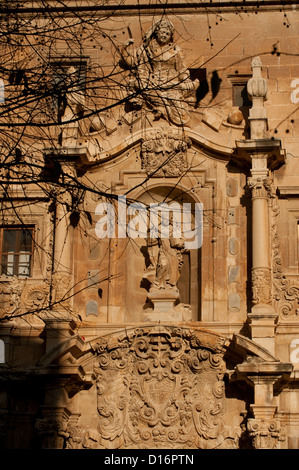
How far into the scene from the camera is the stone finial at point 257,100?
14.8 meters

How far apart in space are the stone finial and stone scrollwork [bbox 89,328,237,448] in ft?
10.3

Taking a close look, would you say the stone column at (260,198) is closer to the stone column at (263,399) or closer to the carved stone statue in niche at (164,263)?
the stone column at (263,399)

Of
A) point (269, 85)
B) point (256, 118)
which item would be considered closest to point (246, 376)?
point (256, 118)

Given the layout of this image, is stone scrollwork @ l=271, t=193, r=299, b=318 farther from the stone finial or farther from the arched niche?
the stone finial

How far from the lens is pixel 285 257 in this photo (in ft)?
48.4

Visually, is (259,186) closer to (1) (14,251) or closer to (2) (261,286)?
(2) (261,286)

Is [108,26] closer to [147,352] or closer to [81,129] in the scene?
[81,129]

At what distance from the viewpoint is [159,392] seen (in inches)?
551

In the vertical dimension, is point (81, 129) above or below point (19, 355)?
above

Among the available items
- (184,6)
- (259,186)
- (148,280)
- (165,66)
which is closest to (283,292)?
(259,186)

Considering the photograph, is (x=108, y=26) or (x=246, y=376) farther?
(x=108, y=26)

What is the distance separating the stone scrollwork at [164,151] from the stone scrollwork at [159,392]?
8.22ft

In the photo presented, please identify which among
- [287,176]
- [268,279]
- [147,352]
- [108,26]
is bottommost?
[147,352]

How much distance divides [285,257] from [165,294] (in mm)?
1827
